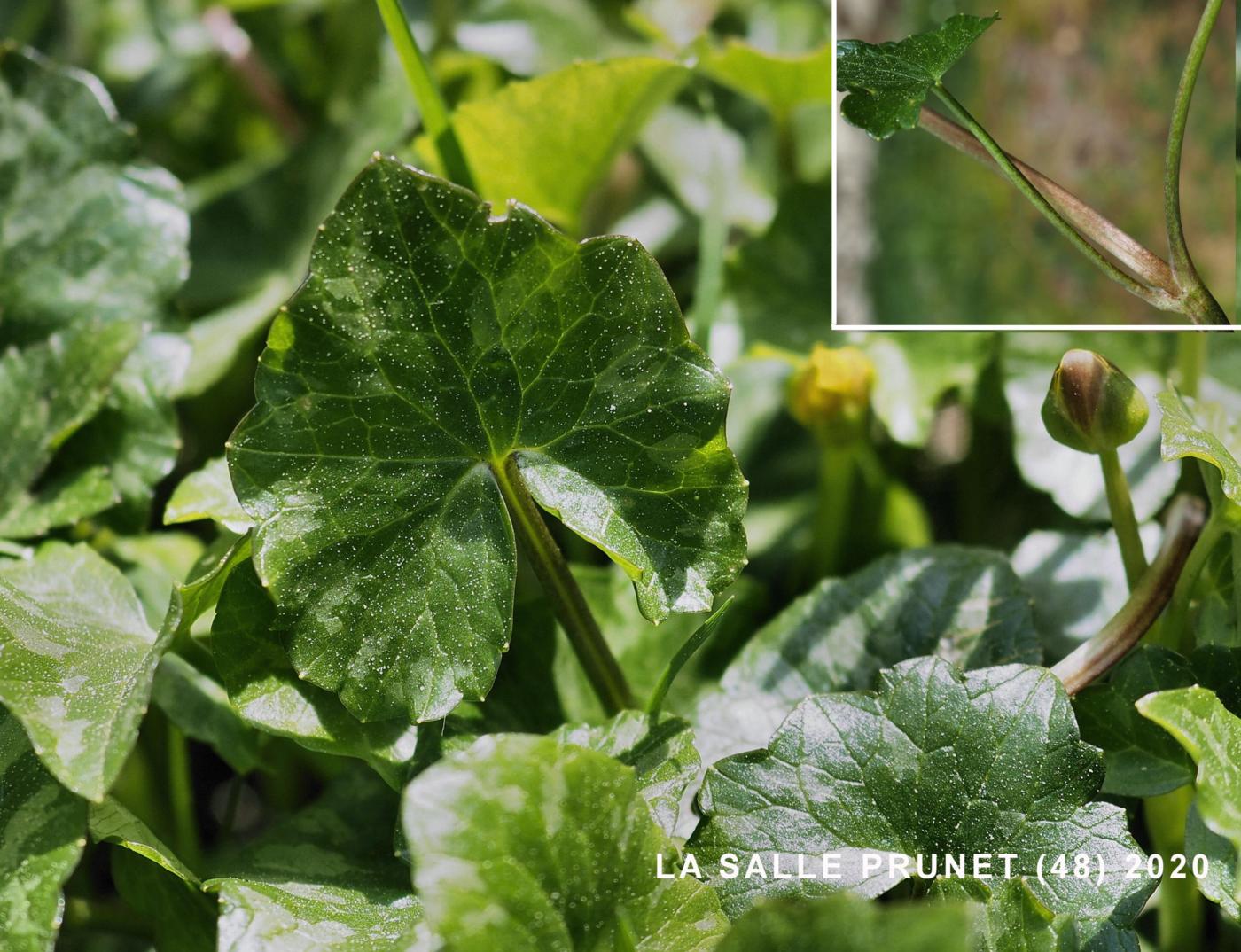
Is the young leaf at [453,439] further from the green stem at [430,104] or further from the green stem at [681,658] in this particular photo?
the green stem at [430,104]

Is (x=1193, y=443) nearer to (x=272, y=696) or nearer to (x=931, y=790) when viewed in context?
(x=931, y=790)

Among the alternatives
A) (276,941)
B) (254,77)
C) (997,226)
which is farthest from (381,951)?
(997,226)

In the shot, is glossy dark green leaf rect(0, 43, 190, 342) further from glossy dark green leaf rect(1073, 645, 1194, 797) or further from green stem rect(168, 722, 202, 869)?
glossy dark green leaf rect(1073, 645, 1194, 797)

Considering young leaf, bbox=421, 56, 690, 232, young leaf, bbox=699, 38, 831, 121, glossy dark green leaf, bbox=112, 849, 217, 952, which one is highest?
young leaf, bbox=699, 38, 831, 121

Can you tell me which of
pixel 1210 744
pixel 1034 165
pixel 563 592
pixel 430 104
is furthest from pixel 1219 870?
pixel 1034 165

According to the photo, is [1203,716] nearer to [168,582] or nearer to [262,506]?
[262,506]

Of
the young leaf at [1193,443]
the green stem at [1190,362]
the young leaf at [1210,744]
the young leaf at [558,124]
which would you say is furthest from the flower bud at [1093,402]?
the young leaf at [558,124]

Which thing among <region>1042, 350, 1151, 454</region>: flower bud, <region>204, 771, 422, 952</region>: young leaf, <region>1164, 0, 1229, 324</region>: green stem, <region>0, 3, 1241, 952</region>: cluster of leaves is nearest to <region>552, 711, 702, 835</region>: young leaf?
<region>0, 3, 1241, 952</region>: cluster of leaves
